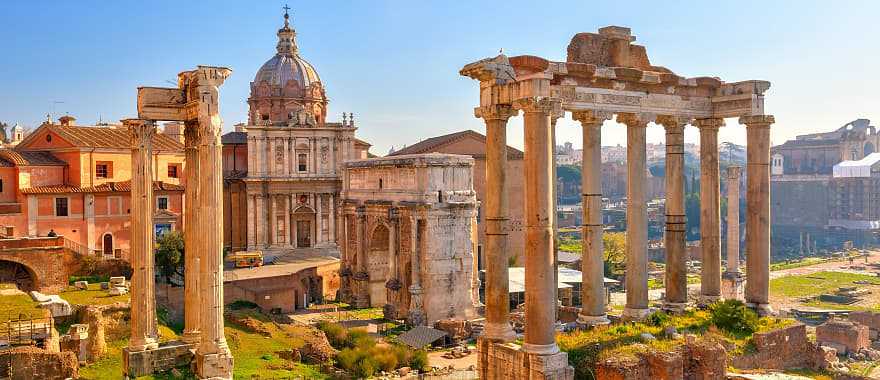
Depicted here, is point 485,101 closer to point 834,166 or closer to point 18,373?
point 18,373

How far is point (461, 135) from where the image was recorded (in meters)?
57.2

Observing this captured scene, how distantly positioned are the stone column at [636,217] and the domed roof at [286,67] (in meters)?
34.8

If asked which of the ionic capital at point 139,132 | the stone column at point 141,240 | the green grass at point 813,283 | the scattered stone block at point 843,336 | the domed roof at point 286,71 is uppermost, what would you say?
the domed roof at point 286,71

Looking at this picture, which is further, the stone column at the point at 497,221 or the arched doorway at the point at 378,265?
the arched doorway at the point at 378,265

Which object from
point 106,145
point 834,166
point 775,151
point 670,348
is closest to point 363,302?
point 106,145

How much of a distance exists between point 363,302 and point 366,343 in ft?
37.2

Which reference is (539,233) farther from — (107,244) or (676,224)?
(107,244)

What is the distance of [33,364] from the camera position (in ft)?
58.2

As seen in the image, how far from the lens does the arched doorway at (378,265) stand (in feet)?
129

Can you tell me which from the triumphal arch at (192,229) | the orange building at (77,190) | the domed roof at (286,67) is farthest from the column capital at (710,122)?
the domed roof at (286,67)

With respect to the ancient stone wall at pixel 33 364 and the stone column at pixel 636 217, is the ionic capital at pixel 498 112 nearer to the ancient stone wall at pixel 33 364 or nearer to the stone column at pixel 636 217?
the stone column at pixel 636 217

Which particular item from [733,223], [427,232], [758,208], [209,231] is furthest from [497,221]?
[733,223]

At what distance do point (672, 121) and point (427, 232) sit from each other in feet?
57.2

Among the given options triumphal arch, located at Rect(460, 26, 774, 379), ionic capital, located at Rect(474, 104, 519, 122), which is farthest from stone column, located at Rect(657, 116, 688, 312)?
ionic capital, located at Rect(474, 104, 519, 122)
